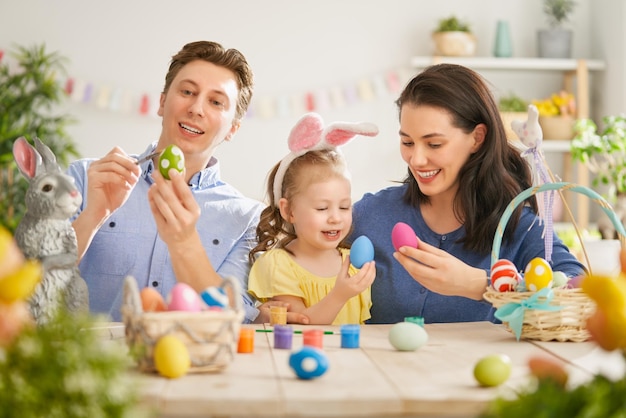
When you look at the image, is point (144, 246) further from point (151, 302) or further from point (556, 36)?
point (556, 36)

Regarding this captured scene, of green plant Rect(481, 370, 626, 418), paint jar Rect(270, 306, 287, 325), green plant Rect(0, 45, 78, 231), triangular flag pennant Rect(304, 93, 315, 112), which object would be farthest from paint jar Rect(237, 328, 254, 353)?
triangular flag pennant Rect(304, 93, 315, 112)

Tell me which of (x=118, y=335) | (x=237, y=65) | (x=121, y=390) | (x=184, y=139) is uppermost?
(x=237, y=65)

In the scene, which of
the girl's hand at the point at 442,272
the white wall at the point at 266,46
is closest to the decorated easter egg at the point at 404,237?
the girl's hand at the point at 442,272

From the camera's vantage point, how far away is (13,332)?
1.05m

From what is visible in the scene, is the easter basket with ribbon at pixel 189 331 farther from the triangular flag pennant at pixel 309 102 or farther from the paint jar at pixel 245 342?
the triangular flag pennant at pixel 309 102

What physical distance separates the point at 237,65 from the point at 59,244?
110 cm

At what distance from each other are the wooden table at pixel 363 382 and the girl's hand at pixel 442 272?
0.19m

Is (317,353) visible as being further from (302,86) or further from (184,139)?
(302,86)

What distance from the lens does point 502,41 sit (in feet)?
16.1

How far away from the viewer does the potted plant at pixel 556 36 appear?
4.93m

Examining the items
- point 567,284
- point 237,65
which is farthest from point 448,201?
point 237,65

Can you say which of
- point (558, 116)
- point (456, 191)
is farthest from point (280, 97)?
point (456, 191)

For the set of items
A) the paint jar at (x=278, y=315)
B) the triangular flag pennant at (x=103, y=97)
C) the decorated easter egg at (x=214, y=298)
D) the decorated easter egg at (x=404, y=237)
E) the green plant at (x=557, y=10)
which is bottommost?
the paint jar at (x=278, y=315)

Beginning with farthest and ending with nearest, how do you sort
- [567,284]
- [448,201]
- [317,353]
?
[448,201] → [567,284] → [317,353]
